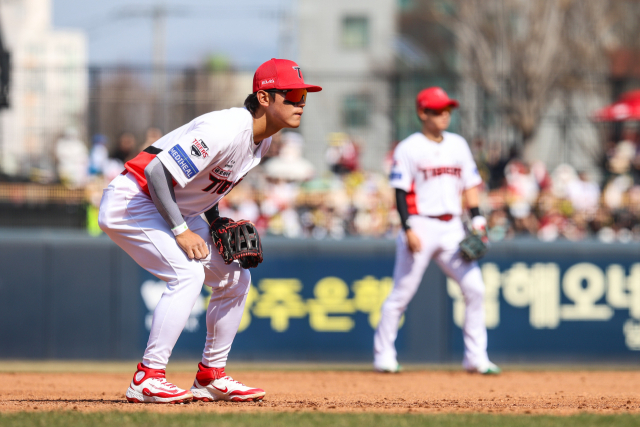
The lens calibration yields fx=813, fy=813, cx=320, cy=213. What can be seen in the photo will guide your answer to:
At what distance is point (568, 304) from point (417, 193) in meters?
2.99

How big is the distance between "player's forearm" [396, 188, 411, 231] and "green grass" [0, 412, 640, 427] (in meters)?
2.58

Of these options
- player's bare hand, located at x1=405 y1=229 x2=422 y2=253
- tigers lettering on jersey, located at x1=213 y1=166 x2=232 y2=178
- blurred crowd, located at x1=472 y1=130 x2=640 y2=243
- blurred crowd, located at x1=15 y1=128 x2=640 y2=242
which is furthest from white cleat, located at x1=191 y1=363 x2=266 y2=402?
blurred crowd, located at x1=472 y1=130 x2=640 y2=243

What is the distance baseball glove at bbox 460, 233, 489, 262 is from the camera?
6680mm

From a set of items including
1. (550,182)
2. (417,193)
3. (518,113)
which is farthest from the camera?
(518,113)

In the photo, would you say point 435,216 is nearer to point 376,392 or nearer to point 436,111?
point 436,111

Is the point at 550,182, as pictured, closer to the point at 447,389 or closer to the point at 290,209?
the point at 290,209

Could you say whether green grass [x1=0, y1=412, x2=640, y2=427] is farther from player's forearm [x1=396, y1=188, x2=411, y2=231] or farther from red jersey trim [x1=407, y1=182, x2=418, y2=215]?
red jersey trim [x1=407, y1=182, x2=418, y2=215]

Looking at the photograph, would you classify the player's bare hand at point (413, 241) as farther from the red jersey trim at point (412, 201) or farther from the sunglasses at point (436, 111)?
the sunglasses at point (436, 111)

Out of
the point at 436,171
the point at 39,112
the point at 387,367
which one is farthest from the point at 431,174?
the point at 39,112

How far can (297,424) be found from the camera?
3.84 m

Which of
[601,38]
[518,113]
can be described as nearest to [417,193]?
[518,113]

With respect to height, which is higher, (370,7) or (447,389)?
(370,7)

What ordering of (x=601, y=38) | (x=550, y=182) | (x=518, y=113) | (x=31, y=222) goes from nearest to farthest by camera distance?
(x=31, y=222) → (x=550, y=182) → (x=518, y=113) → (x=601, y=38)

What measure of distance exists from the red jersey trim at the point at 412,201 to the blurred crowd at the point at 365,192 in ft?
12.1
